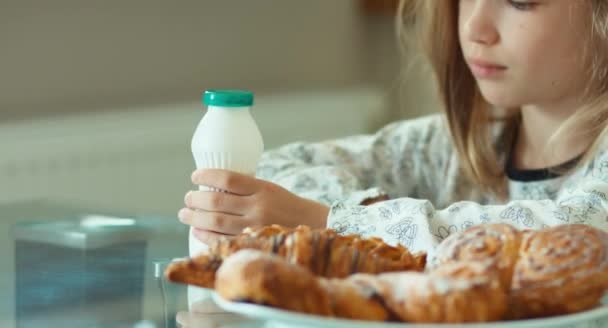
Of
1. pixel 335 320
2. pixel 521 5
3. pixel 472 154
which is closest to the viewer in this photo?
pixel 335 320

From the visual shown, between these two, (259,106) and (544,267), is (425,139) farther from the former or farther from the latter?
(259,106)

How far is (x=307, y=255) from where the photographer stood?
0.59m

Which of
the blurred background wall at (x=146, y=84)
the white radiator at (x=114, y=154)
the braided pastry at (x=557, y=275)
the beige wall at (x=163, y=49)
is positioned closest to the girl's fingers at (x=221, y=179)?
the braided pastry at (x=557, y=275)

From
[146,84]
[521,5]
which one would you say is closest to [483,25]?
[521,5]

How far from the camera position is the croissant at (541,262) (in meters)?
0.56

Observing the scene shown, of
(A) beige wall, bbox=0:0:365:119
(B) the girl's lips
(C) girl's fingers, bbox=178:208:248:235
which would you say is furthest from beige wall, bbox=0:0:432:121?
(C) girl's fingers, bbox=178:208:248:235

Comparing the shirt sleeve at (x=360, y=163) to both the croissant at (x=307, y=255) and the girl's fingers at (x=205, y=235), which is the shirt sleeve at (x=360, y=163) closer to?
the girl's fingers at (x=205, y=235)

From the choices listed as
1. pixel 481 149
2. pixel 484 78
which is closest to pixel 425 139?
pixel 481 149

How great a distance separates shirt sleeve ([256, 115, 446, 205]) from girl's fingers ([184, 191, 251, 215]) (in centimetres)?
31

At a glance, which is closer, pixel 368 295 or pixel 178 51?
pixel 368 295

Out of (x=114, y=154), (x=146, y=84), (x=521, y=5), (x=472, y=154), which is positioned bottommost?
(x=114, y=154)

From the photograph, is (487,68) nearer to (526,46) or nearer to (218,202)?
(526,46)

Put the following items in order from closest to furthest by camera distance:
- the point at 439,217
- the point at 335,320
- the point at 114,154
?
the point at 335,320 < the point at 439,217 < the point at 114,154

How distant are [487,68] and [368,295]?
2.34 ft
